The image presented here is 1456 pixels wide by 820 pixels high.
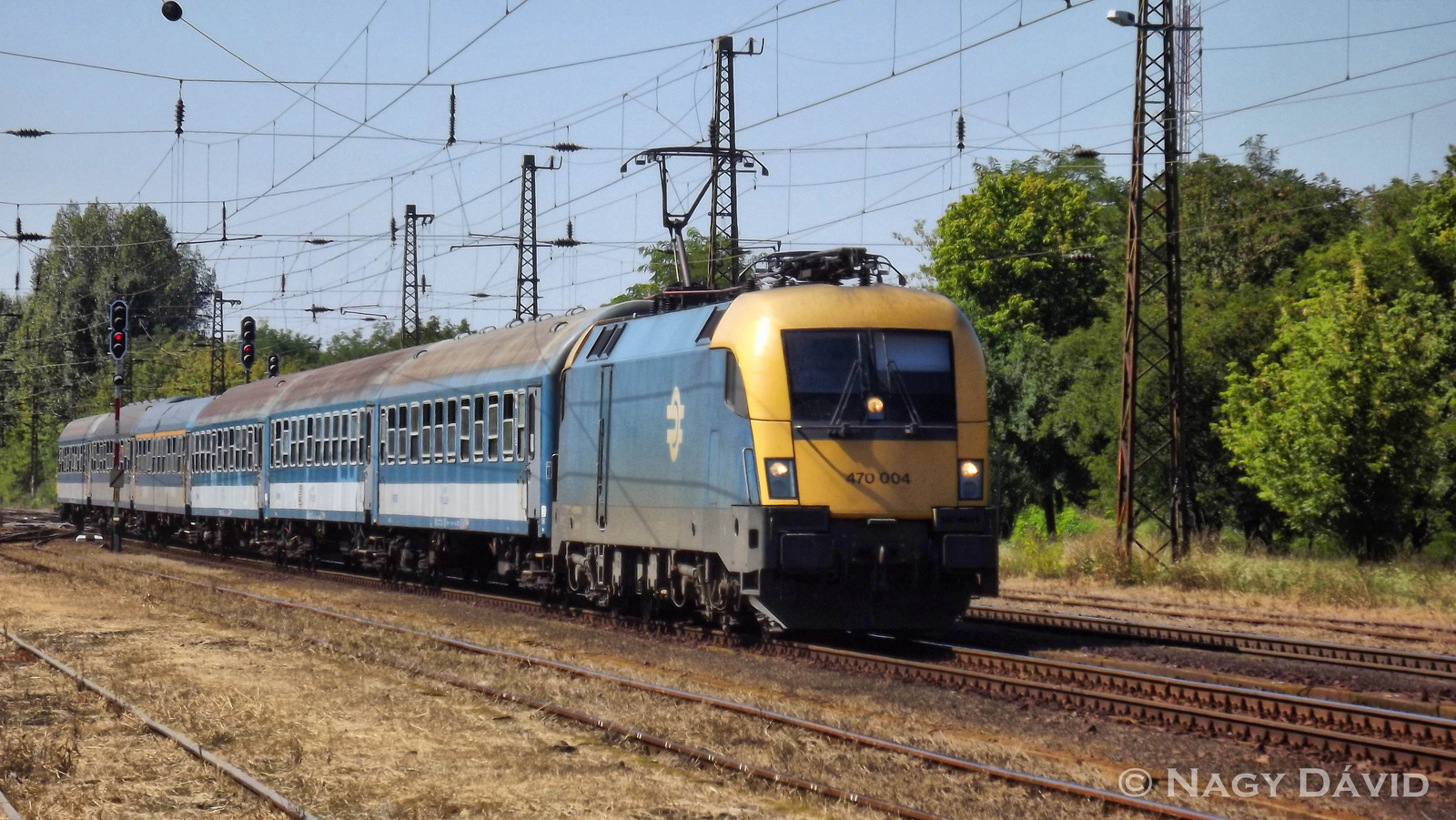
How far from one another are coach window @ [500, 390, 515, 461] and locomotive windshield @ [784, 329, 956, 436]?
7363mm

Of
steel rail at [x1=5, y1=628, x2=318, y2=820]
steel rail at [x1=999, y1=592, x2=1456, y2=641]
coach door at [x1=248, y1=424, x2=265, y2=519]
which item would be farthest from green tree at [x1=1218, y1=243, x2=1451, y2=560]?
steel rail at [x1=5, y1=628, x2=318, y2=820]

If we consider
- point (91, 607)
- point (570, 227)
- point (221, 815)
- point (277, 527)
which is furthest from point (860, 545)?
point (570, 227)

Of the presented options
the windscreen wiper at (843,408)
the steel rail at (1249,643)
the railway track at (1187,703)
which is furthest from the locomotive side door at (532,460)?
the windscreen wiper at (843,408)

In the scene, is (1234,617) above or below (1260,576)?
below

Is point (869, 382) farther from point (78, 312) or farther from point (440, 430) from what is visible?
point (78, 312)

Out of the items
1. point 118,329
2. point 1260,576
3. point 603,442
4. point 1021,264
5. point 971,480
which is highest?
point 1021,264

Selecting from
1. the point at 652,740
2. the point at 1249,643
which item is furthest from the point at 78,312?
the point at 652,740

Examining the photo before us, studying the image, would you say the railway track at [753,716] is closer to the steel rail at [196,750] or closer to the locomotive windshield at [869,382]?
the steel rail at [196,750]

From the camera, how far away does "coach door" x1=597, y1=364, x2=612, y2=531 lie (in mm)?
18234

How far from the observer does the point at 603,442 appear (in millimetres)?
18359

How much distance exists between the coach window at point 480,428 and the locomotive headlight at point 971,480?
9.26 m

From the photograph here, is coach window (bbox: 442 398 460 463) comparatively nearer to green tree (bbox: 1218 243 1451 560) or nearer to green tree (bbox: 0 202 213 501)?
green tree (bbox: 1218 243 1451 560)

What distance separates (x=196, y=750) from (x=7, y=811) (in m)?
1.75

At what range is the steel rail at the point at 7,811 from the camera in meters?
8.34
